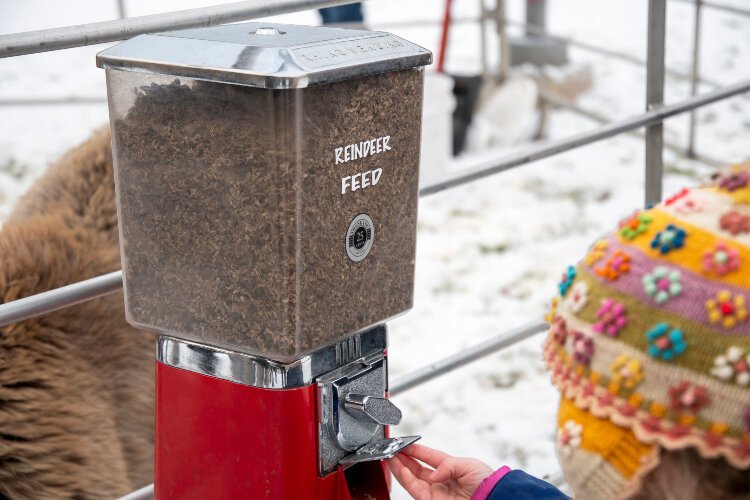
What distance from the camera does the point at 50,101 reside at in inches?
231

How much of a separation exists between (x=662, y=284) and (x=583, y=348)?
0.36 feet

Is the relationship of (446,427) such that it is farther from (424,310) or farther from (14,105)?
(14,105)

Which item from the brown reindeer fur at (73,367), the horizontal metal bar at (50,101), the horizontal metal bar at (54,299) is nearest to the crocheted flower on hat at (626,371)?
the horizontal metal bar at (54,299)

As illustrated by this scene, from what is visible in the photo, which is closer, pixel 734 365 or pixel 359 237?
pixel 734 365

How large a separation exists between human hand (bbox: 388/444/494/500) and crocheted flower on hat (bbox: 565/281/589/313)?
45cm

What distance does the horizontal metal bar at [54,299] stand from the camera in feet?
4.93

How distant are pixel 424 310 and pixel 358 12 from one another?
2.43 m

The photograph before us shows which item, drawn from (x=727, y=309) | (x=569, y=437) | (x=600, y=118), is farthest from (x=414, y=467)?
(x=600, y=118)

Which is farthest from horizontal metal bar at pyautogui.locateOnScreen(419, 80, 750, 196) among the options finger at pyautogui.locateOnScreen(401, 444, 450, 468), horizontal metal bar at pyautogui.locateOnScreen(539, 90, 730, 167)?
horizontal metal bar at pyautogui.locateOnScreen(539, 90, 730, 167)

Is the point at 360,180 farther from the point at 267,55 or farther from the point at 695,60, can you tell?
the point at 695,60

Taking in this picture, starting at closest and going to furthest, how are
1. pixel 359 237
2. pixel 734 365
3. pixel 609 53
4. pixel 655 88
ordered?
pixel 734 365
pixel 359 237
pixel 655 88
pixel 609 53

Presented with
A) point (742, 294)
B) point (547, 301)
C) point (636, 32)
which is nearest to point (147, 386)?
point (742, 294)

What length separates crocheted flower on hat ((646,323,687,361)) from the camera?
3.16 ft

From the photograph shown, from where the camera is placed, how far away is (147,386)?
2318 mm
